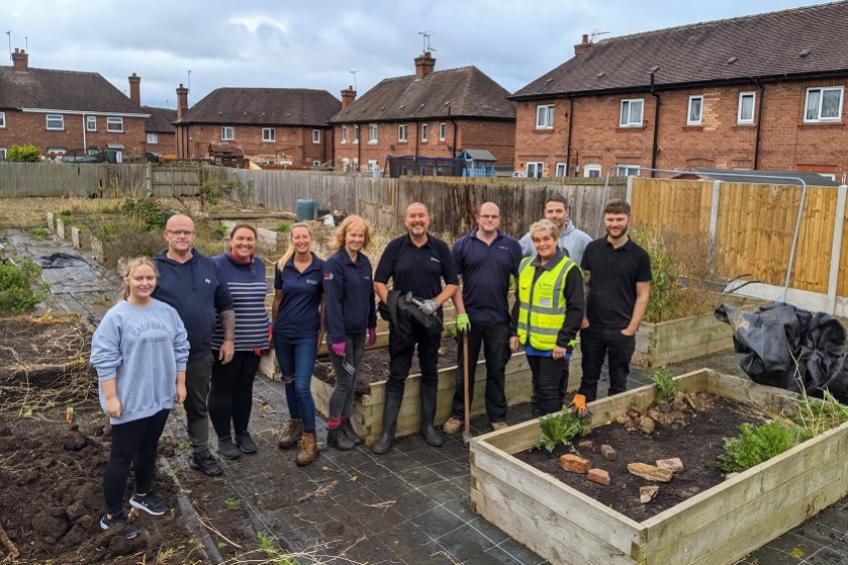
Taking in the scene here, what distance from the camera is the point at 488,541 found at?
4422 mm

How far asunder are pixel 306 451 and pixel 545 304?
2188 mm

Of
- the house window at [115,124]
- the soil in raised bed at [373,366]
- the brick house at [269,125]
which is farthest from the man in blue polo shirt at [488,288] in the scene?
the house window at [115,124]

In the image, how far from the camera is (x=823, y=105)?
71.6ft

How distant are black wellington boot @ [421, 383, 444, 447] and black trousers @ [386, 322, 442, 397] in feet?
0.30

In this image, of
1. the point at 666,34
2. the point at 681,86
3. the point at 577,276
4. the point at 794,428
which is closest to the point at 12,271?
the point at 577,276

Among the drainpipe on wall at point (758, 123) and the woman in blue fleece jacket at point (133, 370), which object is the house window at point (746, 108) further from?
the woman in blue fleece jacket at point (133, 370)

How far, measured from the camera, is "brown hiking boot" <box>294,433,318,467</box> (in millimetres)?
5477

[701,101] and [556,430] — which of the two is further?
[701,101]

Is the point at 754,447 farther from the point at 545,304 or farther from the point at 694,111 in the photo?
the point at 694,111

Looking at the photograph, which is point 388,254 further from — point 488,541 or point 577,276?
point 488,541

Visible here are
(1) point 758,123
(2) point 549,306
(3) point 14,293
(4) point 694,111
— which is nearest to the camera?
(2) point 549,306

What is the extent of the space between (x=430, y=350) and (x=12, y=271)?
6.78 metres

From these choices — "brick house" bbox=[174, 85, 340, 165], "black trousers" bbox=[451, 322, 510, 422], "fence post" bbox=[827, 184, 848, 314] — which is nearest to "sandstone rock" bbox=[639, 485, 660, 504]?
"black trousers" bbox=[451, 322, 510, 422]

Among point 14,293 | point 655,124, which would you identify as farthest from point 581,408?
point 655,124
